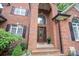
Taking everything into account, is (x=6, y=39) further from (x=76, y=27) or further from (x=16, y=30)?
(x=76, y=27)

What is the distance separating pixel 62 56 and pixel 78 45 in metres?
0.32

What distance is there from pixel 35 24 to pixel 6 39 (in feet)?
1.86

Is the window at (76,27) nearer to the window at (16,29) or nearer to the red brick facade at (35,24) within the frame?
the red brick facade at (35,24)

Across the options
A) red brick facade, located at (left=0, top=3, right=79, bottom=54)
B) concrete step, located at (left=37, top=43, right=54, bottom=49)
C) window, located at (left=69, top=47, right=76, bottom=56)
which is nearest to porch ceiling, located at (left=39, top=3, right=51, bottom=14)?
red brick facade, located at (left=0, top=3, right=79, bottom=54)

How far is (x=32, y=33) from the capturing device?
2.63 meters

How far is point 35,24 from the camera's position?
2.67m

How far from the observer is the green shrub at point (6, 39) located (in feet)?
7.74

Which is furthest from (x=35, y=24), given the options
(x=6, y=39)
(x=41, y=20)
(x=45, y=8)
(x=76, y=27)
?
(x=76, y=27)

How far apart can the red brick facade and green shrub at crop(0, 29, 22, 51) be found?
143 millimetres

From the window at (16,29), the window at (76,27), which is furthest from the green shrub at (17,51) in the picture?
the window at (76,27)

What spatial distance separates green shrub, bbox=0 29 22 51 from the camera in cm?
236

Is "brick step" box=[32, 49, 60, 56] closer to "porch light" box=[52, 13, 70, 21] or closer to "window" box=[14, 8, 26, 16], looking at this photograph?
"porch light" box=[52, 13, 70, 21]

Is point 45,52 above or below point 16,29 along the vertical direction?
below

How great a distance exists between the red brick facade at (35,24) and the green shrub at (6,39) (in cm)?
14
